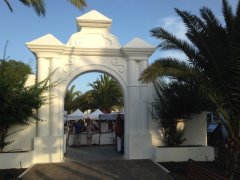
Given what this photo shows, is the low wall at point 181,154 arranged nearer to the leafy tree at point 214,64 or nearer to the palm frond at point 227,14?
the leafy tree at point 214,64

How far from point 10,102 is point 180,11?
626cm

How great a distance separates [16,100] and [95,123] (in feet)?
62.5

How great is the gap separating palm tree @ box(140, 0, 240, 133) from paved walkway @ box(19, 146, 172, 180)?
286cm

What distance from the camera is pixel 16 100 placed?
12.6 meters

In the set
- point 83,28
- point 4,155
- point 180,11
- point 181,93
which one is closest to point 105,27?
point 83,28

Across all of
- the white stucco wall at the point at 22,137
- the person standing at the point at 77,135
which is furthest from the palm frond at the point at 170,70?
the person standing at the point at 77,135

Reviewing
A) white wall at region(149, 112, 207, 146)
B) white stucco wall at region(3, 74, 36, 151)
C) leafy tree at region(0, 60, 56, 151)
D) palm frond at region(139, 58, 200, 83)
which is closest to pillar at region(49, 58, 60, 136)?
leafy tree at region(0, 60, 56, 151)

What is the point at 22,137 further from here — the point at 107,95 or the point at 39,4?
the point at 107,95

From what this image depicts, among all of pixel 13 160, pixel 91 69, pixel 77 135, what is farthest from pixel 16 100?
pixel 77 135

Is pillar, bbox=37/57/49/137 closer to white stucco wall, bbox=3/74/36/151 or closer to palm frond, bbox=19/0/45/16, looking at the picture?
white stucco wall, bbox=3/74/36/151

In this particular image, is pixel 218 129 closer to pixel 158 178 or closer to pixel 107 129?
pixel 107 129

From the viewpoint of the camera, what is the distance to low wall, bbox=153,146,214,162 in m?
13.4

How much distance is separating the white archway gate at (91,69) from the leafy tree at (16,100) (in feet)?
2.54

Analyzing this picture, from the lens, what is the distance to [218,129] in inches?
807
